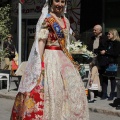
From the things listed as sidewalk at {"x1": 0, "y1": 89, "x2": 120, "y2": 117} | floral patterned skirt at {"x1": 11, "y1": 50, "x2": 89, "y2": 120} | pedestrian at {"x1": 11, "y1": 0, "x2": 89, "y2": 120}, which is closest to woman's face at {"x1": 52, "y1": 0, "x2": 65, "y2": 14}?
pedestrian at {"x1": 11, "y1": 0, "x2": 89, "y2": 120}

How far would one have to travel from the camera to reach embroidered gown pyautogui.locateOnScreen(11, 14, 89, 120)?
5.25 m

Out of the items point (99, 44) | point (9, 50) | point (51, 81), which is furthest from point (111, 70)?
point (9, 50)

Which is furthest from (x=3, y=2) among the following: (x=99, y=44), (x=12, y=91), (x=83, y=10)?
(x=99, y=44)

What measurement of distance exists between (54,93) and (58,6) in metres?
1.06

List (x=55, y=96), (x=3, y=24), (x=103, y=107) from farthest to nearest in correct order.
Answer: (x=3, y=24), (x=103, y=107), (x=55, y=96)

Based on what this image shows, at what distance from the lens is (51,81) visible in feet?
17.4

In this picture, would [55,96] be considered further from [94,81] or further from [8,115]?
[94,81]

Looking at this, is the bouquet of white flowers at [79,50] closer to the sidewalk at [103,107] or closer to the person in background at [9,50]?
the sidewalk at [103,107]

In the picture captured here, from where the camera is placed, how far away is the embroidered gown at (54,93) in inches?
207

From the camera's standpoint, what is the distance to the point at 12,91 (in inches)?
458

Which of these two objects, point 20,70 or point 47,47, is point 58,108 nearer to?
point 47,47

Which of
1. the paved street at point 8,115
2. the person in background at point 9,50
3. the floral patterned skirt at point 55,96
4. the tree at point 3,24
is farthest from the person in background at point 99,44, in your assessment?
the floral patterned skirt at point 55,96

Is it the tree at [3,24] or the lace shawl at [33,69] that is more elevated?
the tree at [3,24]

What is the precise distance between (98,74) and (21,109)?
15.4 ft
